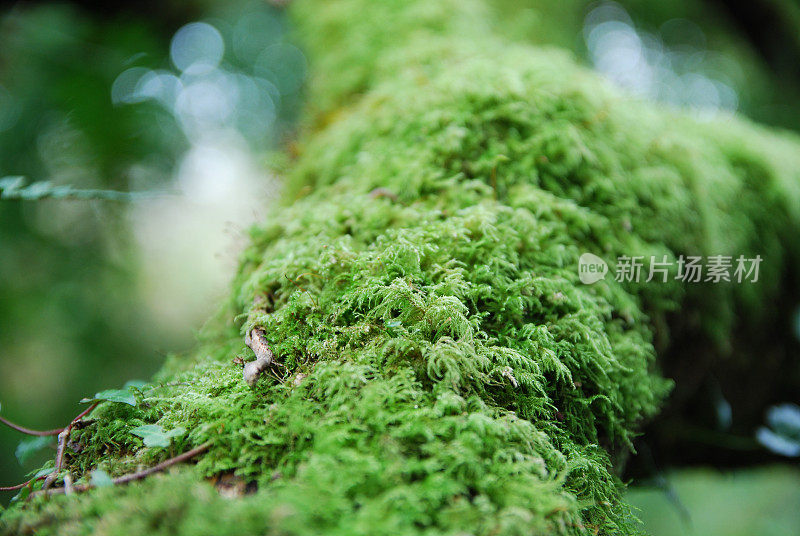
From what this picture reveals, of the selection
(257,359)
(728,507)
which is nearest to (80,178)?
(257,359)

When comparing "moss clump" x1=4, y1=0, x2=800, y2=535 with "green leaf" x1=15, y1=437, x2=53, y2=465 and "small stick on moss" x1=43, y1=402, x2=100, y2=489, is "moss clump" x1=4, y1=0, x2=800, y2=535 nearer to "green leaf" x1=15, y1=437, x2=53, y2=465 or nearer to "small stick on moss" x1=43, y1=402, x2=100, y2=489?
"small stick on moss" x1=43, y1=402, x2=100, y2=489

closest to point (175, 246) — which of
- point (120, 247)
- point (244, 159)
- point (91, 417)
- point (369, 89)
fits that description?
point (244, 159)

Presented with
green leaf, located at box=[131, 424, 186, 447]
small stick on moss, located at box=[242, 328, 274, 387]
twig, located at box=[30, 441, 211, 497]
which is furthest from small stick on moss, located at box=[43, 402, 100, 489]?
small stick on moss, located at box=[242, 328, 274, 387]

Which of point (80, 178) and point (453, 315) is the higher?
point (80, 178)

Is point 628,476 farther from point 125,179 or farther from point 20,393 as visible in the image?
point 20,393

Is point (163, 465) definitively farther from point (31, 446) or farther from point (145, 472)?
point (31, 446)
